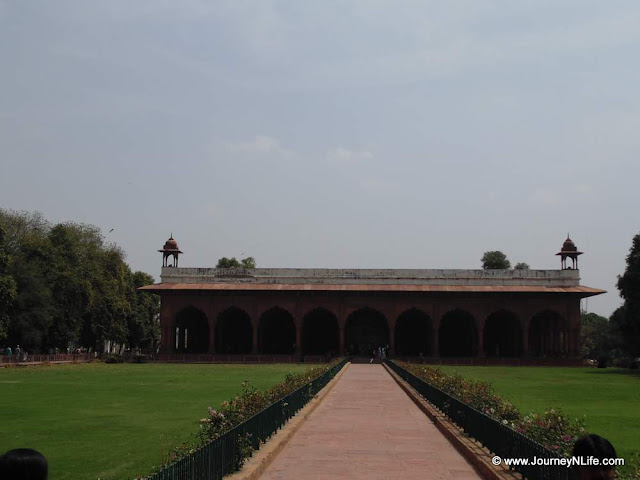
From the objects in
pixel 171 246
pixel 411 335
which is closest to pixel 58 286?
pixel 171 246

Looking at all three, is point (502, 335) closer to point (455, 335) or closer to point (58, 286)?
point (455, 335)

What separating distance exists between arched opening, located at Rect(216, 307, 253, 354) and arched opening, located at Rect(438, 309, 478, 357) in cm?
1608

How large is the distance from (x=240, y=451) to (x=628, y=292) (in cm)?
4026

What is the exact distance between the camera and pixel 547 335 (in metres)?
56.3

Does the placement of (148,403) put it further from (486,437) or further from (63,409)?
(486,437)

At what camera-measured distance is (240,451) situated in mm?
9117

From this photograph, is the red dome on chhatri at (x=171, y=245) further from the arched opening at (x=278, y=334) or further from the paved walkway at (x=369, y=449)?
the paved walkway at (x=369, y=449)

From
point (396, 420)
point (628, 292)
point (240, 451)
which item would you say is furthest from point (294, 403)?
point (628, 292)

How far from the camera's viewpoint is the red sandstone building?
51.2 m

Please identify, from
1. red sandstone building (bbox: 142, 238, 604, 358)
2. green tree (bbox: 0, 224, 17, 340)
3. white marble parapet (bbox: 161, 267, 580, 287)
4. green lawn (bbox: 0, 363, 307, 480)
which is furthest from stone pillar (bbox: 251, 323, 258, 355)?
green lawn (bbox: 0, 363, 307, 480)

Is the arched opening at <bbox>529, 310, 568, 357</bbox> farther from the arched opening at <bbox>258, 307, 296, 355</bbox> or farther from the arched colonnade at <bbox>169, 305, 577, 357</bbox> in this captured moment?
the arched opening at <bbox>258, 307, 296, 355</bbox>

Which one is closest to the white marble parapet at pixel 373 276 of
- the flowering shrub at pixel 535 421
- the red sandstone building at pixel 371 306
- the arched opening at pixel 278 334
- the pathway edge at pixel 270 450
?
the red sandstone building at pixel 371 306

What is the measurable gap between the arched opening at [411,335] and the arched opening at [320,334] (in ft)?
17.0

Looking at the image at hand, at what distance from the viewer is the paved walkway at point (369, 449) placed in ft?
31.5
